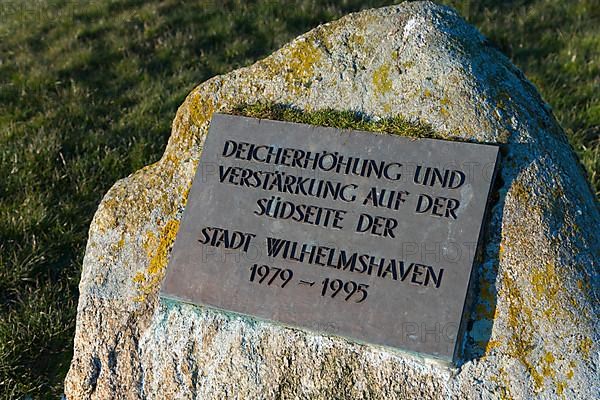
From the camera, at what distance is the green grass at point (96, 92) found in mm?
4816

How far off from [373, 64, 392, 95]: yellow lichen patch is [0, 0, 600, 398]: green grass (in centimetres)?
236

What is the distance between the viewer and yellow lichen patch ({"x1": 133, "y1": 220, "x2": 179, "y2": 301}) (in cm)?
344

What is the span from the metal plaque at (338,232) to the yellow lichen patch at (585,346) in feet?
1.59

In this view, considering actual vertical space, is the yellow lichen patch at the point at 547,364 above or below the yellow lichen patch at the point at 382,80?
below

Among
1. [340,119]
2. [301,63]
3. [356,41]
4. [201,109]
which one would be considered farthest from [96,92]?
[340,119]

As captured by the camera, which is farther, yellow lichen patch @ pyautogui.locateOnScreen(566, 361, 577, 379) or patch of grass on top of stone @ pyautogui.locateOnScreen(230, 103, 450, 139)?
patch of grass on top of stone @ pyautogui.locateOnScreen(230, 103, 450, 139)

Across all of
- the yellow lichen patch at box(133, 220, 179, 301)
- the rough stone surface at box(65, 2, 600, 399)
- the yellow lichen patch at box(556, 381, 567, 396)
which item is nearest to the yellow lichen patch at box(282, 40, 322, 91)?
the rough stone surface at box(65, 2, 600, 399)

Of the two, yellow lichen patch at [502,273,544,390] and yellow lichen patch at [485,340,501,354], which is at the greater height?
yellow lichen patch at [502,273,544,390]

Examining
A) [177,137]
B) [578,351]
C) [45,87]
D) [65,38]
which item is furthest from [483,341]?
[65,38]

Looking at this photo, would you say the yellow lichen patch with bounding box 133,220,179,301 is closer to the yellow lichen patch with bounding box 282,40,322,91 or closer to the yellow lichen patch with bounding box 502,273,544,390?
the yellow lichen patch with bounding box 282,40,322,91

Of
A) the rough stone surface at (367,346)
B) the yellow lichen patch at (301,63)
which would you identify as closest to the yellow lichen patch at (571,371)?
the rough stone surface at (367,346)

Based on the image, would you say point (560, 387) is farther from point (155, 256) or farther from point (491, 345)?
point (155, 256)

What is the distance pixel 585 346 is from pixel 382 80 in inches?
60.8

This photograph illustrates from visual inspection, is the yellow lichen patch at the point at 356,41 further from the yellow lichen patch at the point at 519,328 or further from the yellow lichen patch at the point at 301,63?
the yellow lichen patch at the point at 519,328
